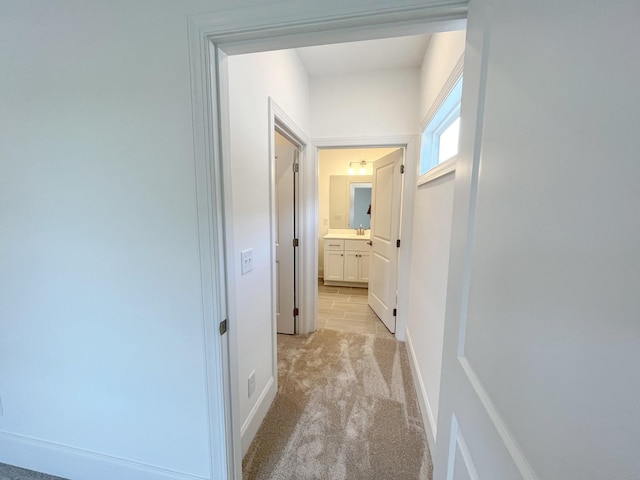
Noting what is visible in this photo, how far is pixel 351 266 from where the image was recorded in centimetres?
453

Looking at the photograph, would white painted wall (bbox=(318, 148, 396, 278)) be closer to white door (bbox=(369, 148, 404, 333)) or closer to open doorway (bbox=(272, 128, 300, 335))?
white door (bbox=(369, 148, 404, 333))

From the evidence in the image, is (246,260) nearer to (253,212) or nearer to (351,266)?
(253,212)

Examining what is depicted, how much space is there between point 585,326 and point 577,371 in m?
0.07

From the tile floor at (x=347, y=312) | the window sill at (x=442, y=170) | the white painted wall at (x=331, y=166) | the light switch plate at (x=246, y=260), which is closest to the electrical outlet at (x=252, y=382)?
the light switch plate at (x=246, y=260)

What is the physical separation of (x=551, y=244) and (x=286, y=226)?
2461mm

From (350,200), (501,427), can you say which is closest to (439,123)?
(501,427)

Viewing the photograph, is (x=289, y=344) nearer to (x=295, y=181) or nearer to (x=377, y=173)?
(x=295, y=181)

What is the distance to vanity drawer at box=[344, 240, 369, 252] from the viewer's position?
446cm

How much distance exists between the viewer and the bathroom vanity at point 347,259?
4480 millimetres

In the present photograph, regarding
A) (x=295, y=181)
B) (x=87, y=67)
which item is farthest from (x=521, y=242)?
(x=295, y=181)

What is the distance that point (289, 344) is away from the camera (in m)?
2.72

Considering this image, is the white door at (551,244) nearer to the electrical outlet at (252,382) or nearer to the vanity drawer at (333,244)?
the electrical outlet at (252,382)

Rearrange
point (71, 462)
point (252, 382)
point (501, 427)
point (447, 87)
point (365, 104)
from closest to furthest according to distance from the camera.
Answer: point (501, 427), point (71, 462), point (447, 87), point (252, 382), point (365, 104)

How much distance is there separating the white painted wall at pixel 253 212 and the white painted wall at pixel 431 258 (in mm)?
1115
